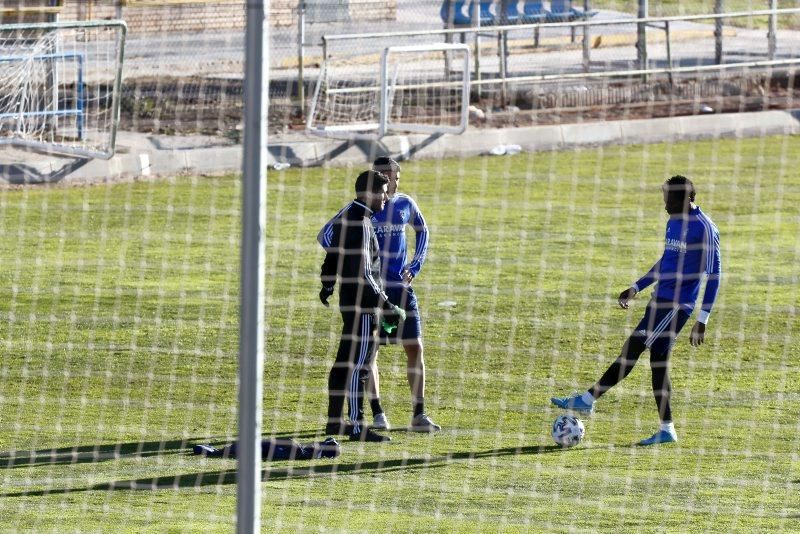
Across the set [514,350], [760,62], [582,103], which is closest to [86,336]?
[514,350]

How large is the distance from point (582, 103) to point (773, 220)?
19.2 feet

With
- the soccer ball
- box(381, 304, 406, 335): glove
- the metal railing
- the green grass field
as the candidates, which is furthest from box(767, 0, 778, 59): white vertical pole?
box(381, 304, 406, 335): glove

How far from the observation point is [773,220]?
17.8m

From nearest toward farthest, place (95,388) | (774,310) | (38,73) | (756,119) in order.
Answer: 1. (95,388)
2. (774,310)
3. (38,73)
4. (756,119)

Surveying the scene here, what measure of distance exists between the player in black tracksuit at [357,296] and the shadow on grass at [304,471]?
0.61 m

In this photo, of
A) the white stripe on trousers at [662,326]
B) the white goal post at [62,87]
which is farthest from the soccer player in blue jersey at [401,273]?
the white goal post at [62,87]

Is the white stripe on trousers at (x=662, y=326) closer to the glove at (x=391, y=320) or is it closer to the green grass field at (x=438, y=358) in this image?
the green grass field at (x=438, y=358)

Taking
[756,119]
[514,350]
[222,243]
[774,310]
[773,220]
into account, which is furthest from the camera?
[756,119]

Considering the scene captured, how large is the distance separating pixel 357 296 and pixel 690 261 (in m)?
2.10

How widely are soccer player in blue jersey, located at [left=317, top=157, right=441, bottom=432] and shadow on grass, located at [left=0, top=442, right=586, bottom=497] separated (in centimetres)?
70

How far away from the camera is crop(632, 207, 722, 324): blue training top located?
10.2 m

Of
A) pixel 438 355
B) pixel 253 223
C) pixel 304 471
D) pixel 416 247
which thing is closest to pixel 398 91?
pixel 438 355

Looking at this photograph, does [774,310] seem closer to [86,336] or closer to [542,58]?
[86,336]

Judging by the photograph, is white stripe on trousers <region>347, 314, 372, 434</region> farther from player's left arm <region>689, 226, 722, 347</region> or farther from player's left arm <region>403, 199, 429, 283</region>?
player's left arm <region>689, 226, 722, 347</region>
